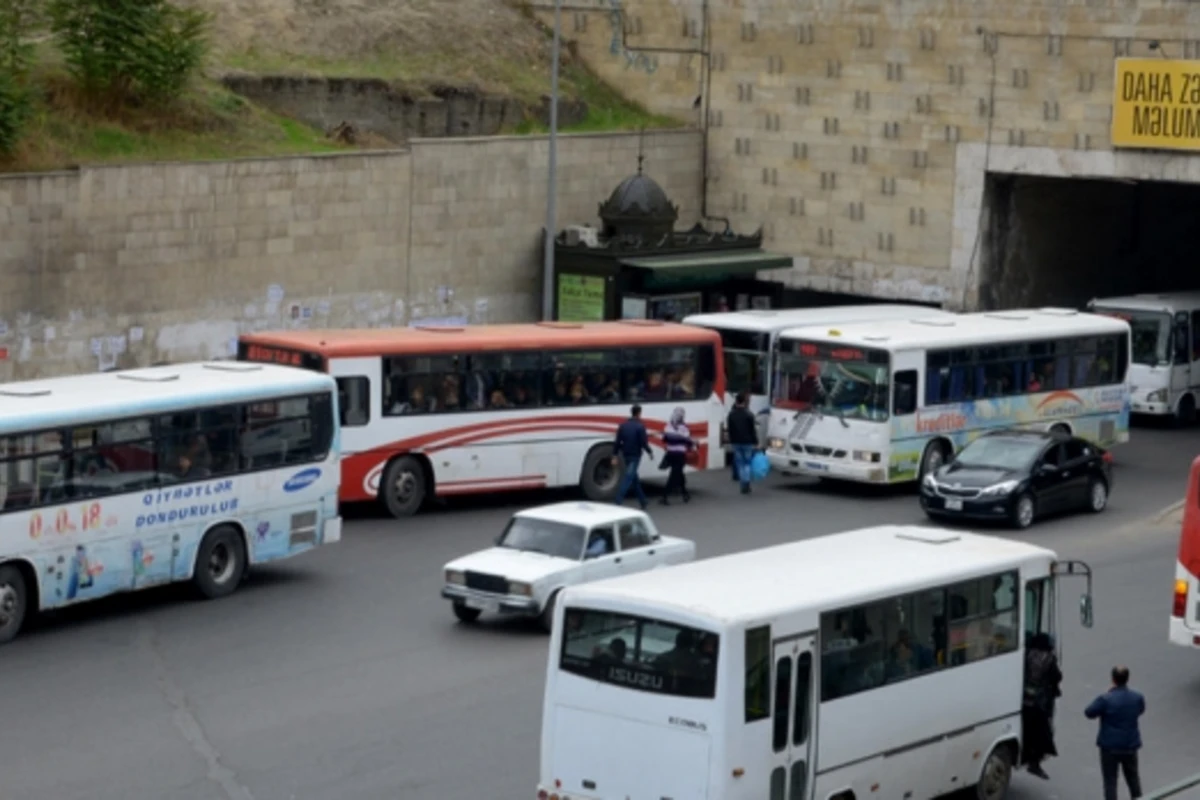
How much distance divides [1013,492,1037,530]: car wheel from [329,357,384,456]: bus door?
8357 mm

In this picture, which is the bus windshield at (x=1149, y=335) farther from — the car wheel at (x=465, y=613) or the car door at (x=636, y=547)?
the car wheel at (x=465, y=613)

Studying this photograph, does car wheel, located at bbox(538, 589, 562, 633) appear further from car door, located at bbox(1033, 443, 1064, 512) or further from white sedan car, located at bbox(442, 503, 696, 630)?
car door, located at bbox(1033, 443, 1064, 512)

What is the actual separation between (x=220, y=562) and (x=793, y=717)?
433 inches

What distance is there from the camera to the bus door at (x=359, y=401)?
2925cm

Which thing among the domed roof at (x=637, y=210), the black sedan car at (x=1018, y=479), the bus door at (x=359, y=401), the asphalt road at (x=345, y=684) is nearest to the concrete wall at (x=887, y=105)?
the domed roof at (x=637, y=210)

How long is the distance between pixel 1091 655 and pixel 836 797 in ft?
24.2

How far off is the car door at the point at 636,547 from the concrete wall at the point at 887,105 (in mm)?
18760

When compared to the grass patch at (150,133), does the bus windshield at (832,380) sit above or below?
below

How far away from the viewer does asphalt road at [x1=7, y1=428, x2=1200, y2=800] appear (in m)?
18.2

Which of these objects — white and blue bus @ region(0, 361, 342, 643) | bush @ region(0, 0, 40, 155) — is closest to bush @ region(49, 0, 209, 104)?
bush @ region(0, 0, 40, 155)

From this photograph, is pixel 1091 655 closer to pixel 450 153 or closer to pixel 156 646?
pixel 156 646

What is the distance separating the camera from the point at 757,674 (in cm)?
1549

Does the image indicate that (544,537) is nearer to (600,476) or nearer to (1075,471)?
(600,476)

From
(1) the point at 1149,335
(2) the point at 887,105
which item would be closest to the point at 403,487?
(2) the point at 887,105
